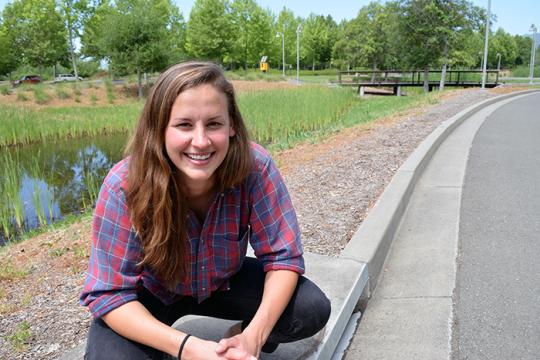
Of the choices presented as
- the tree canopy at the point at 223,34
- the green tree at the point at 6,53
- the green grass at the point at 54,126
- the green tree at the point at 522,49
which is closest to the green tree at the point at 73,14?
the tree canopy at the point at 223,34

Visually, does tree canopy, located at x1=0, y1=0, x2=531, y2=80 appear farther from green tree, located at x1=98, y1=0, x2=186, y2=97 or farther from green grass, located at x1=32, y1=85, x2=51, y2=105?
green grass, located at x1=32, y1=85, x2=51, y2=105

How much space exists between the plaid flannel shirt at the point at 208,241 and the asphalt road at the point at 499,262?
41.2 inches

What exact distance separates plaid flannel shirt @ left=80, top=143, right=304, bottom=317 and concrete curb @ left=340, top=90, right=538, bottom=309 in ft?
3.35

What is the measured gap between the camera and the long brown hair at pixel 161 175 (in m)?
1.51

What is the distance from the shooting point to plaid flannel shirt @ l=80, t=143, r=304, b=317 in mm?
1541

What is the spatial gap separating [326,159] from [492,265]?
3414mm

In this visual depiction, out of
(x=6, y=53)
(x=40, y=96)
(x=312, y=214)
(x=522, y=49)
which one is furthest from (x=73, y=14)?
(x=522, y=49)

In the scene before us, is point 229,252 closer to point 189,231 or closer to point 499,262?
point 189,231

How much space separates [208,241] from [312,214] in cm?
213

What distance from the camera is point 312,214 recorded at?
3734mm

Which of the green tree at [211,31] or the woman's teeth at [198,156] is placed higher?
the green tree at [211,31]

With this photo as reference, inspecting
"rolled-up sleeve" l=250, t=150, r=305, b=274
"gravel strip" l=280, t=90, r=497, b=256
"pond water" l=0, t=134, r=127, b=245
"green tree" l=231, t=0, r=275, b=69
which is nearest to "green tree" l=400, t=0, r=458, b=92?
"green tree" l=231, t=0, r=275, b=69

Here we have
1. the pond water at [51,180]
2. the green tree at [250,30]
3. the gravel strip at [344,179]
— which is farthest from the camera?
the green tree at [250,30]

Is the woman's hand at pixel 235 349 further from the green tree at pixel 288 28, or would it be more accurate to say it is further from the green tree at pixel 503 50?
the green tree at pixel 503 50
